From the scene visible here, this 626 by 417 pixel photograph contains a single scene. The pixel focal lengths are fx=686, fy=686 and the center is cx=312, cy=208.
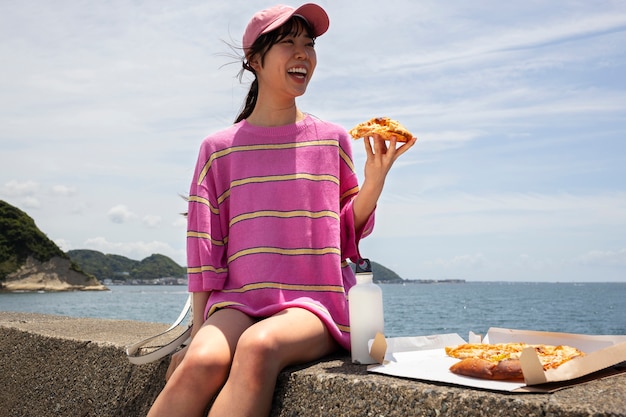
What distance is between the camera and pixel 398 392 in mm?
2145

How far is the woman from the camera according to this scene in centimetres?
275

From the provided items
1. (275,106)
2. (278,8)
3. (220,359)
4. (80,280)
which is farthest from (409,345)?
(80,280)

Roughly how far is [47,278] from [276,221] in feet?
326

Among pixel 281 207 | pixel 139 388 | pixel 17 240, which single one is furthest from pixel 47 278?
pixel 281 207

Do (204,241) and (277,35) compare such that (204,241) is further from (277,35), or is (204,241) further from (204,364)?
(277,35)

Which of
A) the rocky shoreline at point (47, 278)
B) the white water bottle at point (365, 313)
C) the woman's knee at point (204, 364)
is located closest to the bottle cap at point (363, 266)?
the white water bottle at point (365, 313)

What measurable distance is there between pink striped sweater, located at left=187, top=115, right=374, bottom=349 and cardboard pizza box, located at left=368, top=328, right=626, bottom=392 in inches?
12.7

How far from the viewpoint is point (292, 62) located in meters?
2.93

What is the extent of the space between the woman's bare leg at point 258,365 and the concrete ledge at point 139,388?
11 cm

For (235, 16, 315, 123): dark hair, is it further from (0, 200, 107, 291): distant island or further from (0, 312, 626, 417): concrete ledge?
(0, 200, 107, 291): distant island

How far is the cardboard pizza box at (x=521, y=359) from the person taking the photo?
1967 millimetres

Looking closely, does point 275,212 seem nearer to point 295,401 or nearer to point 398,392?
point 295,401

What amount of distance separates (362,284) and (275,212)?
547 millimetres

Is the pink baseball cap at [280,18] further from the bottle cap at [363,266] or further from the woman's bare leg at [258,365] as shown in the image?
the woman's bare leg at [258,365]
